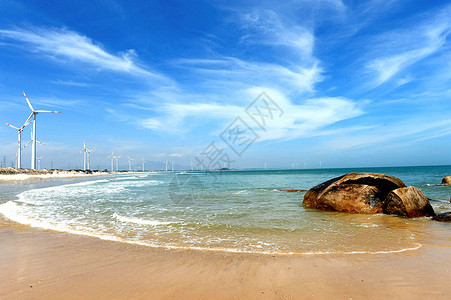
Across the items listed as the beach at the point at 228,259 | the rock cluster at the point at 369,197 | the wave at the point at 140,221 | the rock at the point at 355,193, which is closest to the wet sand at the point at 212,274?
the beach at the point at 228,259

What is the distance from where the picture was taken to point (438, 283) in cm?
410

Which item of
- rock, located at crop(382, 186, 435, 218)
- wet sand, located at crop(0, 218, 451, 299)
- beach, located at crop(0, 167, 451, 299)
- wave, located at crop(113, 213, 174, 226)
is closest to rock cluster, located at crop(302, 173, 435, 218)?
rock, located at crop(382, 186, 435, 218)

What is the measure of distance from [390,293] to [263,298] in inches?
77.4

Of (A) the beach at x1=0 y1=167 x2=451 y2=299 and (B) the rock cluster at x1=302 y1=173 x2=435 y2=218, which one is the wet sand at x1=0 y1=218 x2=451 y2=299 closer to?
(A) the beach at x1=0 y1=167 x2=451 y2=299

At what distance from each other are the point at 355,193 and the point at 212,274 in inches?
374

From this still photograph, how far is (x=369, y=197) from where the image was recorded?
1137 cm

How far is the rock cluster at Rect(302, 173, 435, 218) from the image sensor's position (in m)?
10.1

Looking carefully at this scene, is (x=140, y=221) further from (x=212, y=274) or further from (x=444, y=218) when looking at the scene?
(x=444, y=218)

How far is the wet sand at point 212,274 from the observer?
385 cm

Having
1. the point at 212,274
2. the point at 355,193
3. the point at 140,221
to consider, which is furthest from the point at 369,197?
the point at 140,221

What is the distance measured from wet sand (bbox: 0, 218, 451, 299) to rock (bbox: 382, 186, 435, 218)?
3945mm

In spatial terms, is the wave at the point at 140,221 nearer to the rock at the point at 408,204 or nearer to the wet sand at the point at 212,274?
the wet sand at the point at 212,274

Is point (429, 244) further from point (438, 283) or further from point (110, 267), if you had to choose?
point (110, 267)

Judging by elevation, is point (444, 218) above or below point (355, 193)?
below
